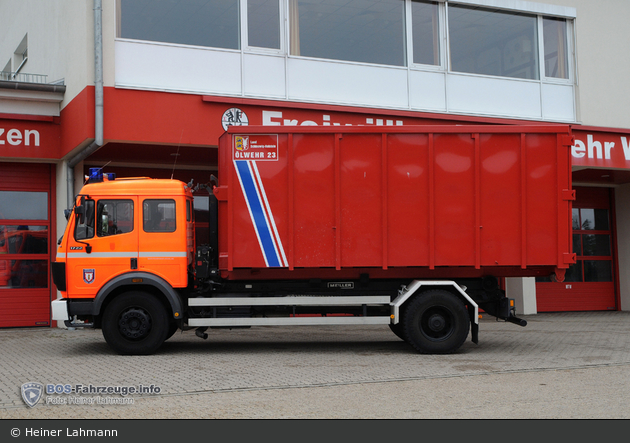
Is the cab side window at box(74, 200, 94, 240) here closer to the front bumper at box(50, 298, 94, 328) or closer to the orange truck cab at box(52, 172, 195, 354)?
the orange truck cab at box(52, 172, 195, 354)

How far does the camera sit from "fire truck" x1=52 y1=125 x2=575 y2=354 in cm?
927

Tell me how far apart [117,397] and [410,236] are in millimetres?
4827

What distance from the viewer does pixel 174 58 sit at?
12.5 metres

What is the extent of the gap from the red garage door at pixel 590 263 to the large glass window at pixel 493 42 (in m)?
4.67

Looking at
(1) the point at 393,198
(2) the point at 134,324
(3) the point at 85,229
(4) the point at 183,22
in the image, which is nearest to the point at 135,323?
(2) the point at 134,324

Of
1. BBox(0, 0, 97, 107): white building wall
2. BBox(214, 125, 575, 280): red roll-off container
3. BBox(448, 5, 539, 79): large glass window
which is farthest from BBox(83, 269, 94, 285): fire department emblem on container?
BBox(448, 5, 539, 79): large glass window

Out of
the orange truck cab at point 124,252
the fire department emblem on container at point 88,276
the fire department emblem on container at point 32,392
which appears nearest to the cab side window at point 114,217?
the orange truck cab at point 124,252

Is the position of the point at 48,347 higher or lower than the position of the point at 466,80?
lower

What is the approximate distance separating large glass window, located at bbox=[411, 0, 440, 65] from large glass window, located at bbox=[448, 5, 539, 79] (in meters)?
0.38

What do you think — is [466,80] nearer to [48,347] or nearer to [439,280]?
[439,280]

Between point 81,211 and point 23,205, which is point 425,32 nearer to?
point 81,211

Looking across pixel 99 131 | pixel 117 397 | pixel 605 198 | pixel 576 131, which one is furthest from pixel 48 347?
pixel 605 198

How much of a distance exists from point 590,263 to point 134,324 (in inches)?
549

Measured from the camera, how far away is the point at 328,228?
368 inches
